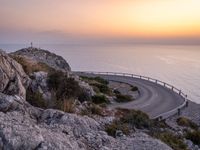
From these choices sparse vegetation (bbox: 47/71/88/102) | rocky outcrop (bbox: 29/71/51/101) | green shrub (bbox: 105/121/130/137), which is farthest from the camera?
sparse vegetation (bbox: 47/71/88/102)

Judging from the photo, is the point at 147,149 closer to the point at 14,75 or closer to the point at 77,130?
the point at 77,130

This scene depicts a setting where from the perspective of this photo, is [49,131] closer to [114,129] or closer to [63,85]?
[114,129]

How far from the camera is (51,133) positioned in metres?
10.3

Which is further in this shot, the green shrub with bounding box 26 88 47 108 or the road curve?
the road curve

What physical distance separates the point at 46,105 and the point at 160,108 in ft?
76.8

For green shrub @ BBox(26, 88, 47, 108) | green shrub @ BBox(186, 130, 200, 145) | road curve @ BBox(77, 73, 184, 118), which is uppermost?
green shrub @ BBox(26, 88, 47, 108)

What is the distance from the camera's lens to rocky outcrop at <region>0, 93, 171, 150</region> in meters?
9.13

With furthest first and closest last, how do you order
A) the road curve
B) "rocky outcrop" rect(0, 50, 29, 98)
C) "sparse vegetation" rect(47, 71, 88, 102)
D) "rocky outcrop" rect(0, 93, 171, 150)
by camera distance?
the road curve, "sparse vegetation" rect(47, 71, 88, 102), "rocky outcrop" rect(0, 50, 29, 98), "rocky outcrop" rect(0, 93, 171, 150)

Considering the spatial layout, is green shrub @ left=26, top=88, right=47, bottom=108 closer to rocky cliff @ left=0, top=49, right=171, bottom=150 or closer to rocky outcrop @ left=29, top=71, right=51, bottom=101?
rocky cliff @ left=0, top=49, right=171, bottom=150

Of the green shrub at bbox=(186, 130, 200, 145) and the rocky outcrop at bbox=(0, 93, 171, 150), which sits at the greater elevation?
the rocky outcrop at bbox=(0, 93, 171, 150)

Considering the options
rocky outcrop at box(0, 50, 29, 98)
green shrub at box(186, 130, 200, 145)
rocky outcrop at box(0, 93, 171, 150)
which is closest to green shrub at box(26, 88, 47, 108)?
rocky outcrop at box(0, 50, 29, 98)

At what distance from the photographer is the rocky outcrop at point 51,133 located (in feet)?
30.0

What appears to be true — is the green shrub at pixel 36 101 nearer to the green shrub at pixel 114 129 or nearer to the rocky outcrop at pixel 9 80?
the rocky outcrop at pixel 9 80

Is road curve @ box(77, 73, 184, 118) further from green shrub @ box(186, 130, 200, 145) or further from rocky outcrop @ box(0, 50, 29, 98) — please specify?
rocky outcrop @ box(0, 50, 29, 98)
